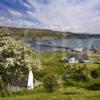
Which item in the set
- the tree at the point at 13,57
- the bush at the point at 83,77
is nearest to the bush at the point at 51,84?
the tree at the point at 13,57

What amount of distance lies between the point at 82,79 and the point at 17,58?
34.6 metres

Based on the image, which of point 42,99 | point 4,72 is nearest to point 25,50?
point 4,72

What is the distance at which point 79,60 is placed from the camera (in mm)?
113812

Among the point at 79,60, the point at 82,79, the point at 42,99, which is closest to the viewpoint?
the point at 42,99

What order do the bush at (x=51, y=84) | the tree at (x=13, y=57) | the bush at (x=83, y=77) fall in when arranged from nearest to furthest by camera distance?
1. the tree at (x=13, y=57)
2. the bush at (x=51, y=84)
3. the bush at (x=83, y=77)

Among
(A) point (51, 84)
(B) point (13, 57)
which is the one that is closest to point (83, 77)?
(A) point (51, 84)

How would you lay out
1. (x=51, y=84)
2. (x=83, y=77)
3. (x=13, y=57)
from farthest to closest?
(x=83, y=77)
(x=51, y=84)
(x=13, y=57)

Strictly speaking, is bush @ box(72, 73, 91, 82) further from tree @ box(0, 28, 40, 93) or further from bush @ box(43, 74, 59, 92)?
tree @ box(0, 28, 40, 93)

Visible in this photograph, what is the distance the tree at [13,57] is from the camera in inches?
1188

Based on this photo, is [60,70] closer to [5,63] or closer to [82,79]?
[82,79]

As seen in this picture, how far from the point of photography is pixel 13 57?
101ft

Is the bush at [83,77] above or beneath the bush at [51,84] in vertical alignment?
beneath

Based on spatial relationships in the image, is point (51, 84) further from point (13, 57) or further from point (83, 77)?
point (83, 77)

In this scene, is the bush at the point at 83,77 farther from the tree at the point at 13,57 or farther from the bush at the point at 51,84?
the tree at the point at 13,57
